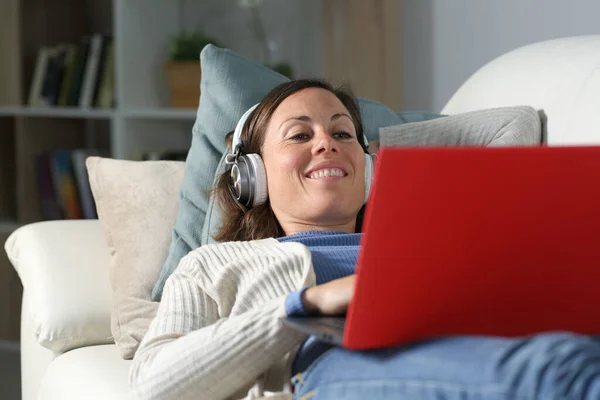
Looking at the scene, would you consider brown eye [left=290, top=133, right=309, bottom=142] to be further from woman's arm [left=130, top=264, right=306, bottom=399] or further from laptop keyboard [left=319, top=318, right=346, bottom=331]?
laptop keyboard [left=319, top=318, right=346, bottom=331]

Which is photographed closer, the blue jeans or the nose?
the blue jeans

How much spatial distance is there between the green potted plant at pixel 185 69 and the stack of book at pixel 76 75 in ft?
0.98

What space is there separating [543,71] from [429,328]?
920 mm

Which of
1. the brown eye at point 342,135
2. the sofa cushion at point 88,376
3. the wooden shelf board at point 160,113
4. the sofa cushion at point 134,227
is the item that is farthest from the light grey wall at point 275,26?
the sofa cushion at point 88,376

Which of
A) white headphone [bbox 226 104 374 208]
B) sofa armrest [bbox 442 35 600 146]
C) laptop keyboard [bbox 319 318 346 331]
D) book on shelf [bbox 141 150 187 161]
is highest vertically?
sofa armrest [bbox 442 35 600 146]

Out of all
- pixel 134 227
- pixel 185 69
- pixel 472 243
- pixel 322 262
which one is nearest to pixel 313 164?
pixel 322 262

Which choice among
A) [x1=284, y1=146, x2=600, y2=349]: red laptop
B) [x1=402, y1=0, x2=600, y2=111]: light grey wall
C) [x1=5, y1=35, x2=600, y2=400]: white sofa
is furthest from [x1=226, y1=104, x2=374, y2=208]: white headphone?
[x1=402, y1=0, x2=600, y2=111]: light grey wall

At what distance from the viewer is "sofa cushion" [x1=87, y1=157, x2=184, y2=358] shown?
1663 mm

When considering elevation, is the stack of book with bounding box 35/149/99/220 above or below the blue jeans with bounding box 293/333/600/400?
below

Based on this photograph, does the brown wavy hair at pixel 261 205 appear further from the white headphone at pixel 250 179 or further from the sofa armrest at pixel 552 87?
the sofa armrest at pixel 552 87

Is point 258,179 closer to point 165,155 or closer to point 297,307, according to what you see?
point 297,307

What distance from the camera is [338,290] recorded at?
3.52 ft

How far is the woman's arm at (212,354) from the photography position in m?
1.13

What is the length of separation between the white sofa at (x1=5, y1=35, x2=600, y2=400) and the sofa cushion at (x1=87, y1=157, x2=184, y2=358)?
0.20 ft
